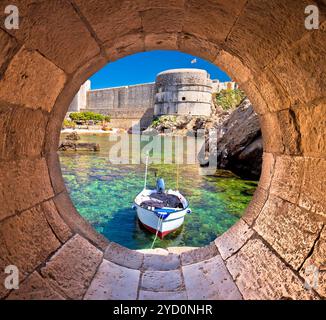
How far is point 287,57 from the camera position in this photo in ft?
4.99

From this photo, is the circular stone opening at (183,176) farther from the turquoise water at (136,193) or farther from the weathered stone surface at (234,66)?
the weathered stone surface at (234,66)

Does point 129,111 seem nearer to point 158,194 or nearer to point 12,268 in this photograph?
point 158,194

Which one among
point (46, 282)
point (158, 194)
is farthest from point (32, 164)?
point (158, 194)

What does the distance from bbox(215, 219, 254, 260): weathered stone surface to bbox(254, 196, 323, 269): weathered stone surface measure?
5.8 inches

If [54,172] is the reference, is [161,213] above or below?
below

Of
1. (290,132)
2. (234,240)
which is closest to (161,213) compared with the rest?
(234,240)

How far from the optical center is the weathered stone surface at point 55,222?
1.89 m

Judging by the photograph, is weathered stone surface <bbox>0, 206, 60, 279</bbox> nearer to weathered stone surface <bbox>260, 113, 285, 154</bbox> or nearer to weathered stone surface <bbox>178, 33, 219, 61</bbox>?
weathered stone surface <bbox>178, 33, 219, 61</bbox>

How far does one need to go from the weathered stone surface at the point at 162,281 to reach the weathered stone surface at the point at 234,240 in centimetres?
45

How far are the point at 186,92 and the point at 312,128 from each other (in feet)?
134

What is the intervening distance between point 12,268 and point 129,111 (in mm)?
51624

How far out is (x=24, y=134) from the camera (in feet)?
5.38

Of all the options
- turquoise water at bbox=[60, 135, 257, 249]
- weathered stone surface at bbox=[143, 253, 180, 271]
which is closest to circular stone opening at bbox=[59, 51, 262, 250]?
turquoise water at bbox=[60, 135, 257, 249]

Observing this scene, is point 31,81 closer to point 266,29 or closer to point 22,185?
point 22,185
